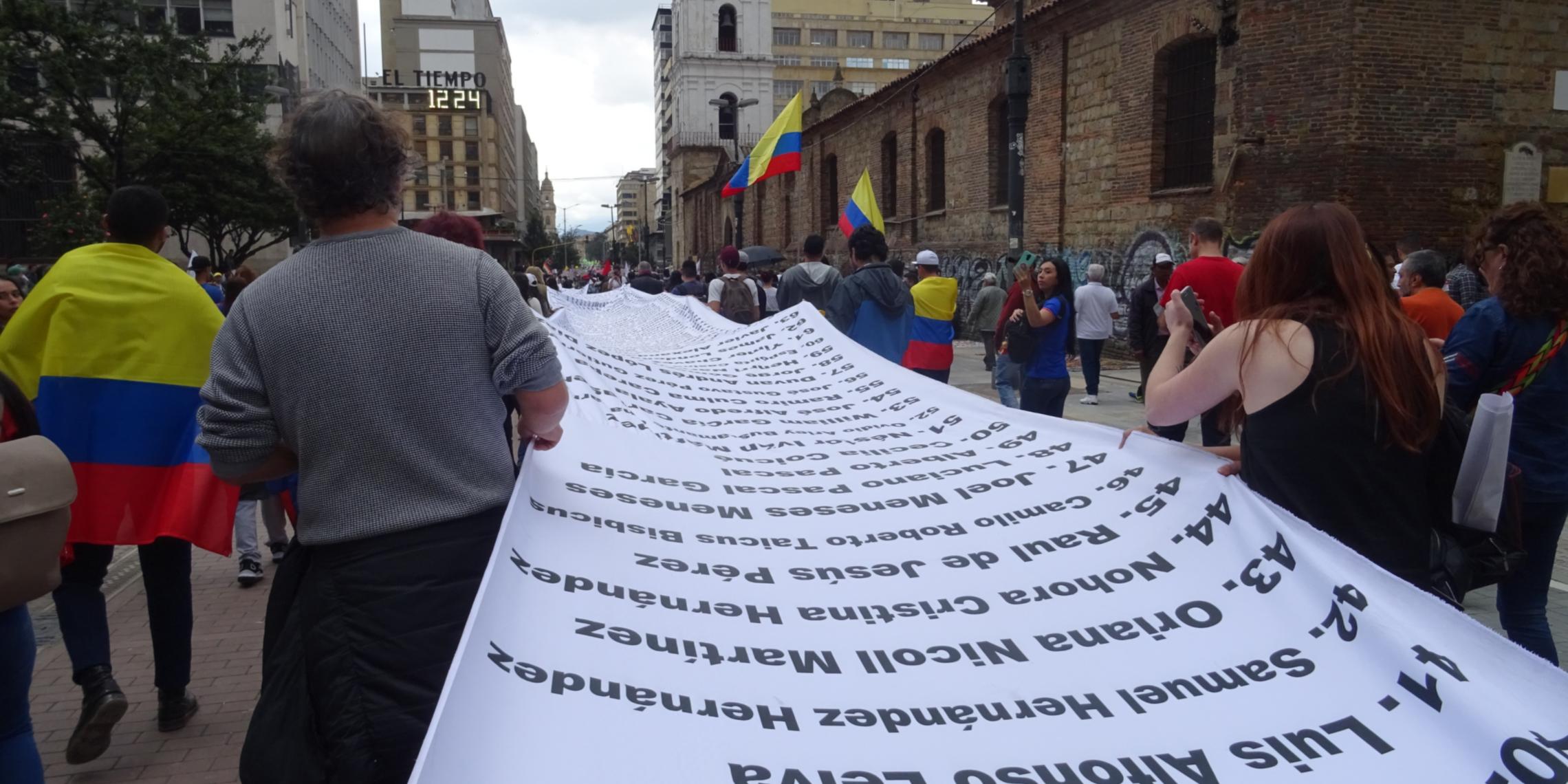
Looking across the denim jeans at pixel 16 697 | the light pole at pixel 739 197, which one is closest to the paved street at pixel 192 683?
the denim jeans at pixel 16 697

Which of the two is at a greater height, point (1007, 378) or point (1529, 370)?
point (1529, 370)

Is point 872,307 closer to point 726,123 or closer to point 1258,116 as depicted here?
point 1258,116

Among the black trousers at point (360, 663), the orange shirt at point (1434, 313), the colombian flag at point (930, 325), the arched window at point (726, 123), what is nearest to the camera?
the black trousers at point (360, 663)

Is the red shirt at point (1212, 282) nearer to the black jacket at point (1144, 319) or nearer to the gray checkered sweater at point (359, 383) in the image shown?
the gray checkered sweater at point (359, 383)

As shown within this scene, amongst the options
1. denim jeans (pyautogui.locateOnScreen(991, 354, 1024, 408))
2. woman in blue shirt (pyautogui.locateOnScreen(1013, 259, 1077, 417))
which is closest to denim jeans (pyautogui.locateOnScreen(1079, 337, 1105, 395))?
denim jeans (pyautogui.locateOnScreen(991, 354, 1024, 408))

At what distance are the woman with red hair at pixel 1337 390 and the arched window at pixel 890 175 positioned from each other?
94.9 feet

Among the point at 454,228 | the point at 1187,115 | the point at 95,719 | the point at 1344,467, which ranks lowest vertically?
the point at 95,719

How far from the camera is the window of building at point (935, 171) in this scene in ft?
93.2

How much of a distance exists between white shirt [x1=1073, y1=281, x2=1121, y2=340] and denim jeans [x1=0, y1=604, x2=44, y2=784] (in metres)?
13.0

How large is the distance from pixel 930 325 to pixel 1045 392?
100 cm

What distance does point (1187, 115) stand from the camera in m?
17.9

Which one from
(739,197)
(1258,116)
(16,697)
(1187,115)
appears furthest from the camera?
(739,197)

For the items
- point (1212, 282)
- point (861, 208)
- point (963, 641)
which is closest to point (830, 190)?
point (861, 208)

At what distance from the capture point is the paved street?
411 centimetres
